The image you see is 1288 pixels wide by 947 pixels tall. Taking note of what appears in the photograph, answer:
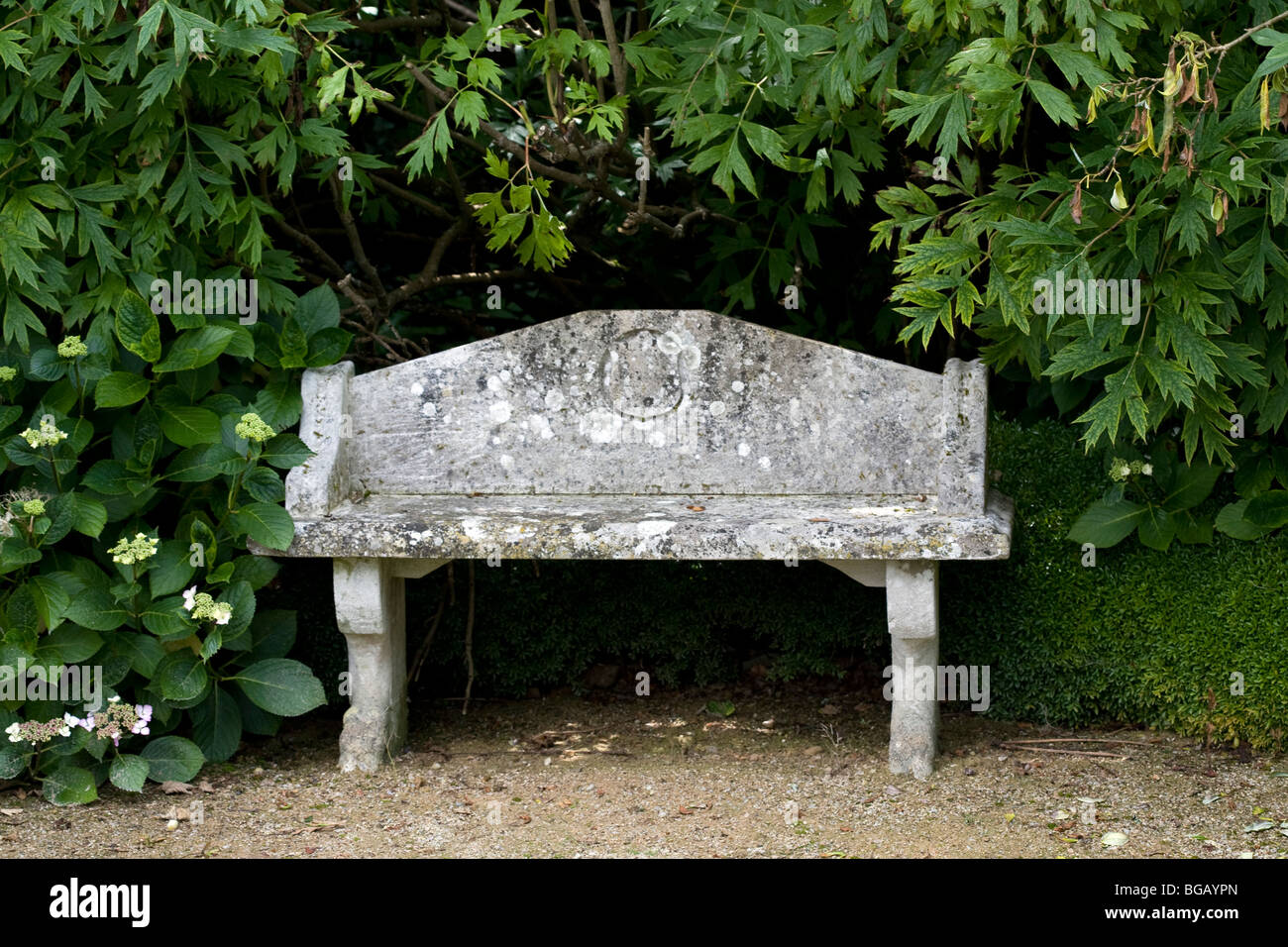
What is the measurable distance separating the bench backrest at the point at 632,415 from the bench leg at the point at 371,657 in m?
0.26

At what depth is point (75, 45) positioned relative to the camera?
3.50 metres

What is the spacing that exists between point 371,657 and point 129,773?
2.29 ft

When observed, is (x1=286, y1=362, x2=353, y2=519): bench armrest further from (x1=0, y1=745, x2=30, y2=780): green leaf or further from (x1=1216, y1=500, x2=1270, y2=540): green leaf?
(x1=1216, y1=500, x2=1270, y2=540): green leaf

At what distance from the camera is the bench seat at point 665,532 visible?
3533 mm

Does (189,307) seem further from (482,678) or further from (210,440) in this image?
(482,678)

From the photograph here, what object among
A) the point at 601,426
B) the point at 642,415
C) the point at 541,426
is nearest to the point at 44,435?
the point at 541,426

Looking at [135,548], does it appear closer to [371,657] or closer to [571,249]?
[371,657]

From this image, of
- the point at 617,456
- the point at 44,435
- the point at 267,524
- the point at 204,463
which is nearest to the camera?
the point at 44,435

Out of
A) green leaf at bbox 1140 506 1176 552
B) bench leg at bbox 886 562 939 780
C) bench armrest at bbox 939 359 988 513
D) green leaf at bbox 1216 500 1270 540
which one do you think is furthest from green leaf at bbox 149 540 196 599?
green leaf at bbox 1216 500 1270 540

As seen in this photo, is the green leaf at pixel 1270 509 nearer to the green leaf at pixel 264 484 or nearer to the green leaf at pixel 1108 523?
the green leaf at pixel 1108 523

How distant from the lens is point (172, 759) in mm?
3682

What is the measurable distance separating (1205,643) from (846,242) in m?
2.00

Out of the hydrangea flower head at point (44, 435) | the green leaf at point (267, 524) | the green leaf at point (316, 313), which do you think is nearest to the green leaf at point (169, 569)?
the green leaf at point (267, 524)

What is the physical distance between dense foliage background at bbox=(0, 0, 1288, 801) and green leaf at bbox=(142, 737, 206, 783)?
10 mm
